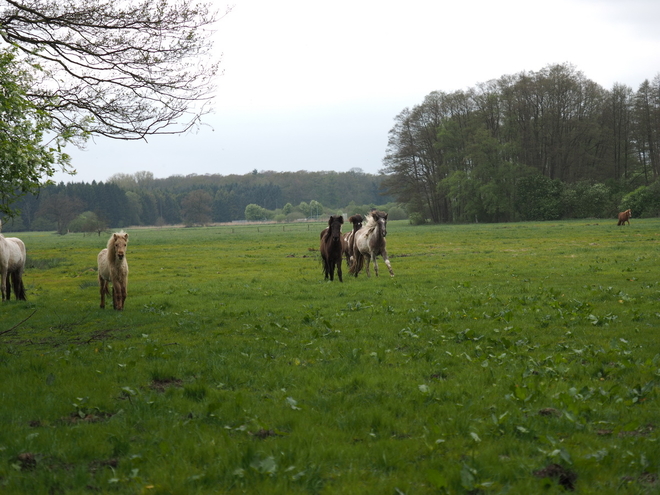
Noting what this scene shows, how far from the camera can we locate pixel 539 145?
76.4m

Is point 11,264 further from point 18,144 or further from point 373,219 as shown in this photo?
point 373,219

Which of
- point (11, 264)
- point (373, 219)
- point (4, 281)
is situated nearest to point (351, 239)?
point (373, 219)

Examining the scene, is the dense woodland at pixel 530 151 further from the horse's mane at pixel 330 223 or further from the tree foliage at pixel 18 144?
the tree foliage at pixel 18 144

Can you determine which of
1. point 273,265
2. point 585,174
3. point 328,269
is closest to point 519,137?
point 585,174

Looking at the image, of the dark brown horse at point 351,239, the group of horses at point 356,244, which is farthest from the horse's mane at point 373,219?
the dark brown horse at point 351,239

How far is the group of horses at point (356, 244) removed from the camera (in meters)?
19.3

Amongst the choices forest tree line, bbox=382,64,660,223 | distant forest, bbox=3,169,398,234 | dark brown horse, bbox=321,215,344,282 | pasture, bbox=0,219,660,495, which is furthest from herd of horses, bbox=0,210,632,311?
distant forest, bbox=3,169,398,234

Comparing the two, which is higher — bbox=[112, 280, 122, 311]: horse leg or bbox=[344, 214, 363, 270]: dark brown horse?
bbox=[344, 214, 363, 270]: dark brown horse

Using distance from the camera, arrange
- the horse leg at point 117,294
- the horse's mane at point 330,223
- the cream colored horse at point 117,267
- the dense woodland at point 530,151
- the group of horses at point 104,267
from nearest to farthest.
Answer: the cream colored horse at point 117,267 → the group of horses at point 104,267 → the horse leg at point 117,294 → the horse's mane at point 330,223 → the dense woodland at point 530,151

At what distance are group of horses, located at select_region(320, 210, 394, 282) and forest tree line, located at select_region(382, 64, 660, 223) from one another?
55362 mm

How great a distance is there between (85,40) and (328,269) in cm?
1126

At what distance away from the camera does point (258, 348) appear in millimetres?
9078

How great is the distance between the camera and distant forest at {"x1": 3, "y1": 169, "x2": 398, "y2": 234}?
141625mm

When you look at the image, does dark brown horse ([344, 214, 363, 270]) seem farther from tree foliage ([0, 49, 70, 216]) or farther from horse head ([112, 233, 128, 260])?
tree foliage ([0, 49, 70, 216])
